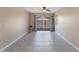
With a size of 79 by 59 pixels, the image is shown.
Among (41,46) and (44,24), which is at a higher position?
(44,24)

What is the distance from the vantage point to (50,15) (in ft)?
28.5

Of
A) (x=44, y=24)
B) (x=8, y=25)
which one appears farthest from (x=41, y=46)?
(x=44, y=24)

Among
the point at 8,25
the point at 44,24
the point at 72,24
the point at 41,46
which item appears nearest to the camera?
the point at 41,46

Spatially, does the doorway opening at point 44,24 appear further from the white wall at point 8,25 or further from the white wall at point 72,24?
the white wall at point 8,25

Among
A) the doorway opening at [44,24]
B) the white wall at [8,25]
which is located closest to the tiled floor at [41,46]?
the white wall at [8,25]

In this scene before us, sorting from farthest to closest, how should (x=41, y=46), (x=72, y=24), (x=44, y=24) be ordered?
(x=44, y=24) < (x=72, y=24) < (x=41, y=46)

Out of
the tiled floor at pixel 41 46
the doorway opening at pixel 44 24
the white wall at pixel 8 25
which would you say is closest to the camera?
the tiled floor at pixel 41 46

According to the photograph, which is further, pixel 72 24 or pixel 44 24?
pixel 44 24

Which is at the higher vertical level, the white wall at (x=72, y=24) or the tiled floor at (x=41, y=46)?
the white wall at (x=72, y=24)

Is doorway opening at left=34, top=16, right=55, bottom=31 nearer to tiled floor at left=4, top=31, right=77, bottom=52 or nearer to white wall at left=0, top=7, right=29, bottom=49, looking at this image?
tiled floor at left=4, top=31, right=77, bottom=52

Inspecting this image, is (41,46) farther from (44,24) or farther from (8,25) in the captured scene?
(44,24)

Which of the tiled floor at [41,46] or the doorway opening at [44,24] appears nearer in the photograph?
the tiled floor at [41,46]
